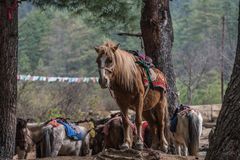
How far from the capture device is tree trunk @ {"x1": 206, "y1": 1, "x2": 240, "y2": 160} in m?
3.12

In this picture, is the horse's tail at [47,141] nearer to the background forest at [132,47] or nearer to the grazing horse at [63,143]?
the grazing horse at [63,143]

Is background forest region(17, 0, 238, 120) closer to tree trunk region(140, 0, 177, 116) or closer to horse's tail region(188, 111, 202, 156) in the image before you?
horse's tail region(188, 111, 202, 156)

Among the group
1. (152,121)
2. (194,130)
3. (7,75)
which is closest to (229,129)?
(152,121)

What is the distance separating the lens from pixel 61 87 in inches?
914

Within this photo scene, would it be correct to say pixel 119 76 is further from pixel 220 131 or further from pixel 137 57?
pixel 220 131

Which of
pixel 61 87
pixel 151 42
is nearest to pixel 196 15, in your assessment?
pixel 61 87

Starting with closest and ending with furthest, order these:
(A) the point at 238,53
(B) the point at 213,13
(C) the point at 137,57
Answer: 1. (A) the point at 238,53
2. (C) the point at 137,57
3. (B) the point at 213,13

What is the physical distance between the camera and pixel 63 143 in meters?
9.92

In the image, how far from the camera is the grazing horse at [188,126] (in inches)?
371

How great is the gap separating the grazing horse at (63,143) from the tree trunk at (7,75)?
1.78m

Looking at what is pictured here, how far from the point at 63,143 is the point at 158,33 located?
10.0 ft

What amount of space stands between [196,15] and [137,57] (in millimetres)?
38011

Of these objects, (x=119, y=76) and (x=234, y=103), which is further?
(x=119, y=76)

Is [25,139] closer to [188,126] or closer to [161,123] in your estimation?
[188,126]
